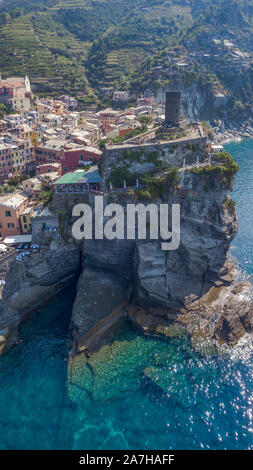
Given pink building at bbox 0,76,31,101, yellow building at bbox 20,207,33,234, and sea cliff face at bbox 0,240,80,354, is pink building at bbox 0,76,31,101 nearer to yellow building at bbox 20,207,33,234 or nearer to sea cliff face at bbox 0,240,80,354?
yellow building at bbox 20,207,33,234

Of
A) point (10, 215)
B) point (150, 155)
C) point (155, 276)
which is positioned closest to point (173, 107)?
point (150, 155)

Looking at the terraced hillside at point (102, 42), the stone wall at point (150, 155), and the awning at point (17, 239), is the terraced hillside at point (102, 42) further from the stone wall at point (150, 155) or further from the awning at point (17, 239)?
the awning at point (17, 239)

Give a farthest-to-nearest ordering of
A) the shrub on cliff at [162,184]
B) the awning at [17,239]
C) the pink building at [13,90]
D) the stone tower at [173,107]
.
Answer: the pink building at [13,90] < the stone tower at [173,107] < the awning at [17,239] < the shrub on cliff at [162,184]

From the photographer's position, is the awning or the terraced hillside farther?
the terraced hillside

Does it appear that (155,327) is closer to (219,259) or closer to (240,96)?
(219,259)

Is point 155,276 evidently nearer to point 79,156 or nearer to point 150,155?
point 150,155

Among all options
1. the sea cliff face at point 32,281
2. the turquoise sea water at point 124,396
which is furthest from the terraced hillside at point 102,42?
the turquoise sea water at point 124,396

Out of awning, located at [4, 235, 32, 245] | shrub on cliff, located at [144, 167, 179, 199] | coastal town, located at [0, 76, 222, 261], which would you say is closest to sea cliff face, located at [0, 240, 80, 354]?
coastal town, located at [0, 76, 222, 261]

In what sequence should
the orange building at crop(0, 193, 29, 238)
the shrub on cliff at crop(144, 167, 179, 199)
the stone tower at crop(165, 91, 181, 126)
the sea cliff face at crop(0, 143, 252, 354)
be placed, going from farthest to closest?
the stone tower at crop(165, 91, 181, 126) → the orange building at crop(0, 193, 29, 238) → the shrub on cliff at crop(144, 167, 179, 199) → the sea cliff face at crop(0, 143, 252, 354)
